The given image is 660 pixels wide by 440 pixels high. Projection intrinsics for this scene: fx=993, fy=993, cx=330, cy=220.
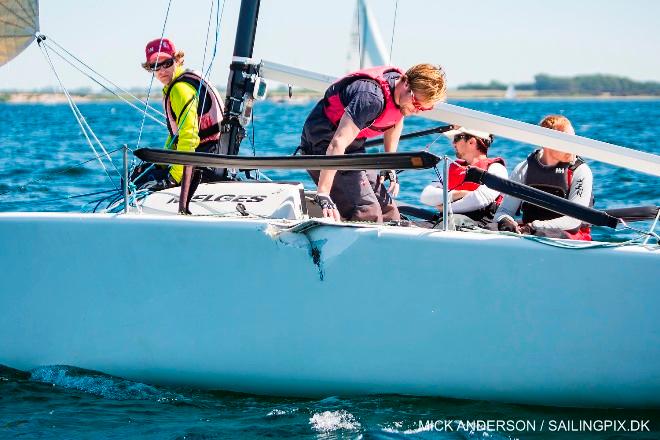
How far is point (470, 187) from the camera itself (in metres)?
5.03

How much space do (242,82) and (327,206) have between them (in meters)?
1.51

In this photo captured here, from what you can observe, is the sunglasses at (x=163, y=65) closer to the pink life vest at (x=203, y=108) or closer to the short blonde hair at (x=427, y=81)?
the pink life vest at (x=203, y=108)

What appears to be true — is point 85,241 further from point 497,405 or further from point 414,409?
point 497,405

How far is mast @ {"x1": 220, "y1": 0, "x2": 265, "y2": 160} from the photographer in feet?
17.6

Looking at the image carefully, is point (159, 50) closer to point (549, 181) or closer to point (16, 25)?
point (16, 25)

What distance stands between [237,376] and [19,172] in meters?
8.20

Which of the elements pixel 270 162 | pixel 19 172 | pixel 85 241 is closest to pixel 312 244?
pixel 270 162

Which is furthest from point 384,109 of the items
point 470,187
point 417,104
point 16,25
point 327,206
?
point 16,25

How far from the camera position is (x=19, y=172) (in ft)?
37.9

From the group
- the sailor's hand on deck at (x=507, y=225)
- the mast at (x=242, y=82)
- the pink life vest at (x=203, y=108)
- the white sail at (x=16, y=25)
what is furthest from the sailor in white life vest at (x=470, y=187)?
the white sail at (x=16, y=25)

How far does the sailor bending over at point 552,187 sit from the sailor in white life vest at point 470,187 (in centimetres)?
11

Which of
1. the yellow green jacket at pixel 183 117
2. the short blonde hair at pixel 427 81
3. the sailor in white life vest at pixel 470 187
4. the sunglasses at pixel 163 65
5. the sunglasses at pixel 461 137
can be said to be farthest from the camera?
the sunglasses at pixel 163 65

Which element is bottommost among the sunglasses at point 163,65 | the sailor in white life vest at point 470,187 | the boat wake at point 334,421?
the boat wake at point 334,421

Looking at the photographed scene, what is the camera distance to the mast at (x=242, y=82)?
5359 millimetres
